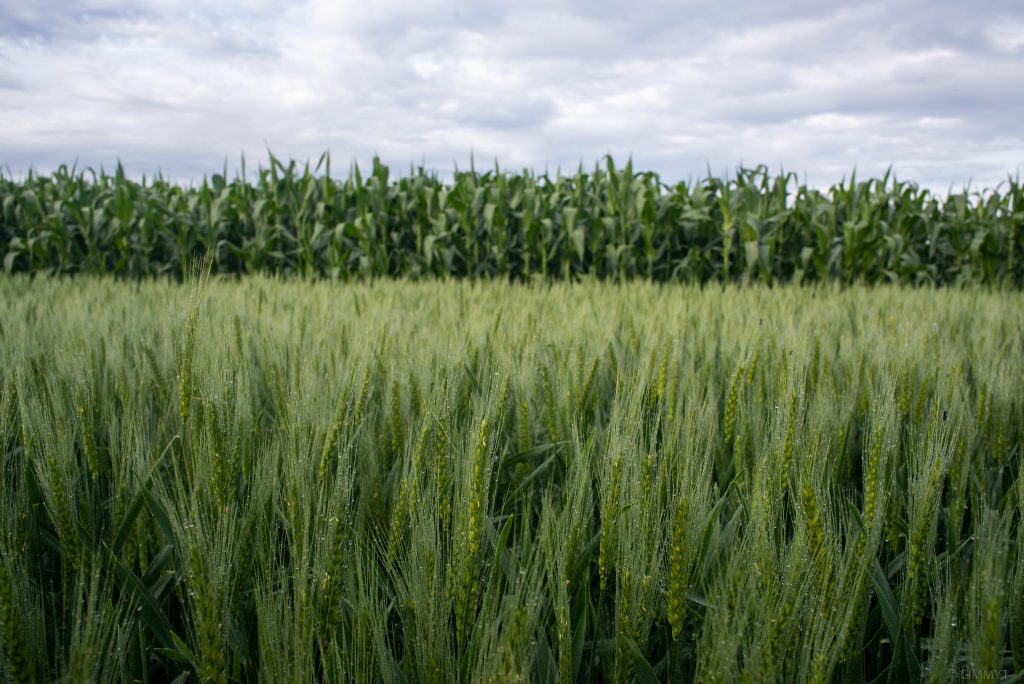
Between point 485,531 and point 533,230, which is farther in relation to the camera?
point 533,230

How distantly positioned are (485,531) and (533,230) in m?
7.70

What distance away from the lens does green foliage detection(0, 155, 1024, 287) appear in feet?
28.2

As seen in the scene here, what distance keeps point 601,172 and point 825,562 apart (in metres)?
9.34

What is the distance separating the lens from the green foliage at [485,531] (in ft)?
2.83

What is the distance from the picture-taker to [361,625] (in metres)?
0.84

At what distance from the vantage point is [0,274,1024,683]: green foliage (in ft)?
2.83

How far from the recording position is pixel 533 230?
866 centimetres

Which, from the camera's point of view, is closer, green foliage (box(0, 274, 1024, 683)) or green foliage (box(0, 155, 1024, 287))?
green foliage (box(0, 274, 1024, 683))

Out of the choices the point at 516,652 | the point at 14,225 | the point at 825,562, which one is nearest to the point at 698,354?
the point at 825,562

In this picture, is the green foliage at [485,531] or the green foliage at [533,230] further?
the green foliage at [533,230]

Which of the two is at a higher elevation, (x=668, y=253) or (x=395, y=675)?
(x=668, y=253)

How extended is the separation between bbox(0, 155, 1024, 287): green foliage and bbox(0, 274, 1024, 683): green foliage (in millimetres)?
6671

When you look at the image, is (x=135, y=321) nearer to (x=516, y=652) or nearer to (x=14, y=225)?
(x=516, y=652)

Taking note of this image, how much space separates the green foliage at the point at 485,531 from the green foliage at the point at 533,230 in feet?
21.9
